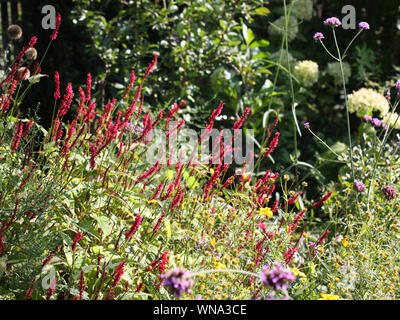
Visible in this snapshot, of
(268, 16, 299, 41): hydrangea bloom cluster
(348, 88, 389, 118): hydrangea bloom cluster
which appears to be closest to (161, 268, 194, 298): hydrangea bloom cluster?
(348, 88, 389, 118): hydrangea bloom cluster

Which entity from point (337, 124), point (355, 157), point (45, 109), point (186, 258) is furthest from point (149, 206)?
point (337, 124)

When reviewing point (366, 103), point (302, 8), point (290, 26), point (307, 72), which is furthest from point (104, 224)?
point (302, 8)

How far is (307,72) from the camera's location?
4.25m

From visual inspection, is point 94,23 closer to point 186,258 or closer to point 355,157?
point 355,157

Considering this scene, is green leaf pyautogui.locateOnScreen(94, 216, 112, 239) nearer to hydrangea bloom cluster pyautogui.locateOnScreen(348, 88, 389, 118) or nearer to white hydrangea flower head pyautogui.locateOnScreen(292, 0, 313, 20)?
hydrangea bloom cluster pyautogui.locateOnScreen(348, 88, 389, 118)

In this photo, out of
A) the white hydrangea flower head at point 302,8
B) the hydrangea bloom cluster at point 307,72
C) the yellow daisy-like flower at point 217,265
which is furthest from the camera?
the white hydrangea flower head at point 302,8

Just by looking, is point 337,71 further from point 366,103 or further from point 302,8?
point 366,103

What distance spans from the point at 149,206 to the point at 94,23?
206cm

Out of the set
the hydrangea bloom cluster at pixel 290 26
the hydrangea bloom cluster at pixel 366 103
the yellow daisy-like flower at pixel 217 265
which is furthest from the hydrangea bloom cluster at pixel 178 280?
the hydrangea bloom cluster at pixel 290 26

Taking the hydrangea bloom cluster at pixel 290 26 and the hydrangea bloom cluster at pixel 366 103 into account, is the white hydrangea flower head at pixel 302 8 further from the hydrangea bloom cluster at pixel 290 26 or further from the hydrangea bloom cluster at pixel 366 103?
the hydrangea bloom cluster at pixel 366 103

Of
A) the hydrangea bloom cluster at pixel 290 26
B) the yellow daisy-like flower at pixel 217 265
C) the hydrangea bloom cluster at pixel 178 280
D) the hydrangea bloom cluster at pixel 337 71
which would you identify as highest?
the hydrangea bloom cluster at pixel 178 280

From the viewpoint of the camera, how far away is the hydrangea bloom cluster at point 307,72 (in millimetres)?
4242

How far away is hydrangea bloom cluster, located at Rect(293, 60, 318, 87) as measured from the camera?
4.24 meters

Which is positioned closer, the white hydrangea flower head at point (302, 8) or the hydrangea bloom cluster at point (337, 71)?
the hydrangea bloom cluster at point (337, 71)
